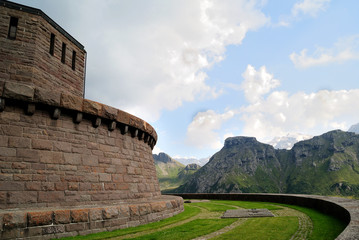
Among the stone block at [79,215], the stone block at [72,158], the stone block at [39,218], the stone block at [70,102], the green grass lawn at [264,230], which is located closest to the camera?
the stone block at [39,218]

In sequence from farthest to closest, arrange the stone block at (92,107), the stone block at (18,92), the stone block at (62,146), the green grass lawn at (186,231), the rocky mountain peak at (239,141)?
the rocky mountain peak at (239,141) < the stone block at (92,107) < the stone block at (62,146) < the stone block at (18,92) < the green grass lawn at (186,231)

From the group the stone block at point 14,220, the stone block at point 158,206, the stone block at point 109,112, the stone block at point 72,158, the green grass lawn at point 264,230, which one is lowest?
the green grass lawn at point 264,230

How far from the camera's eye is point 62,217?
6734 mm

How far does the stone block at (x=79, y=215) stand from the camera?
6.92 metres

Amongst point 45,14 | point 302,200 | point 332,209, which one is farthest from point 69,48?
point 302,200

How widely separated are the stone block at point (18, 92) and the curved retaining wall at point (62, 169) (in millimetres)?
13

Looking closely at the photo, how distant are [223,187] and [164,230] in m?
138

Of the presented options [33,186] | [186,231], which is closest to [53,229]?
[33,186]

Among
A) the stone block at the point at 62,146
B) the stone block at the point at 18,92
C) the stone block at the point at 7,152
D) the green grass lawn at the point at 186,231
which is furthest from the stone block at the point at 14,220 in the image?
the stone block at the point at 18,92

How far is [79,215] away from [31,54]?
22.3 feet

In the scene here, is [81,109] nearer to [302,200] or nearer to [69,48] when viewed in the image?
[69,48]

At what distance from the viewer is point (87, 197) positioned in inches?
331

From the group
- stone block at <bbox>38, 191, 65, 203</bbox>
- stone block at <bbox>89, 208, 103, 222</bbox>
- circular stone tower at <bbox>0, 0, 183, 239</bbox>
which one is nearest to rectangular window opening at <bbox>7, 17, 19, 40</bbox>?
circular stone tower at <bbox>0, 0, 183, 239</bbox>

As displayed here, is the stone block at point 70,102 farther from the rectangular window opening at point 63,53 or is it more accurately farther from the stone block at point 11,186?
the rectangular window opening at point 63,53
